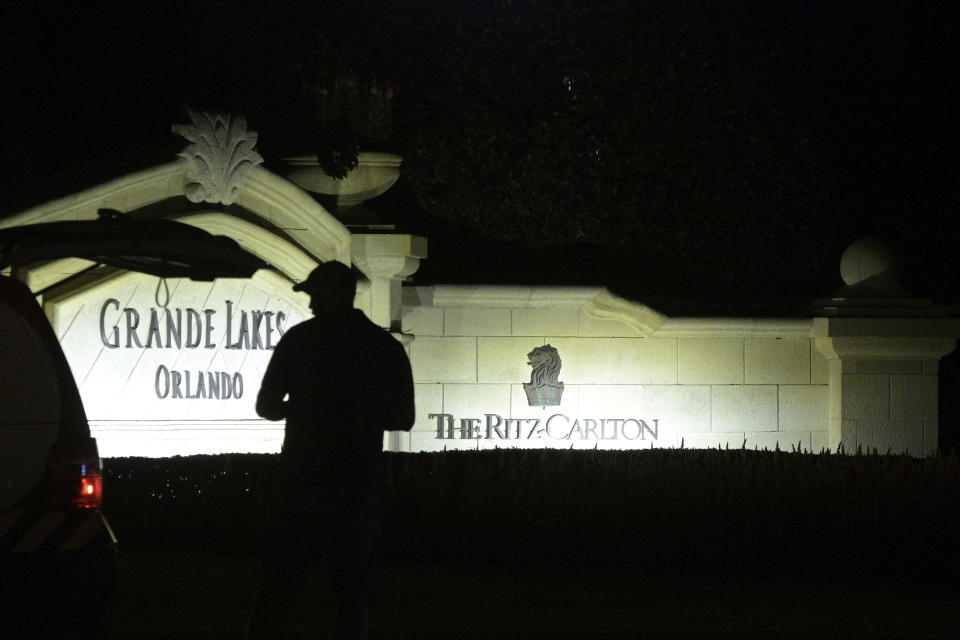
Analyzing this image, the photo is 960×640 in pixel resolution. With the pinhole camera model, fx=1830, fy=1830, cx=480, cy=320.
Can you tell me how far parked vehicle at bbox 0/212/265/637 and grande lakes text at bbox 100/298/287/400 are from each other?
671 cm

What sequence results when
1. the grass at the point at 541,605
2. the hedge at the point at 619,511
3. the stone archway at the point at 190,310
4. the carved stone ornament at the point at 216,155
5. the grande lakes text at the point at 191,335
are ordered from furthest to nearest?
the carved stone ornament at the point at 216,155, the grande lakes text at the point at 191,335, the stone archway at the point at 190,310, the hedge at the point at 619,511, the grass at the point at 541,605

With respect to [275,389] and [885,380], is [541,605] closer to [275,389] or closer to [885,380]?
[275,389]

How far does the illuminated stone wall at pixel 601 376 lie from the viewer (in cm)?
1619

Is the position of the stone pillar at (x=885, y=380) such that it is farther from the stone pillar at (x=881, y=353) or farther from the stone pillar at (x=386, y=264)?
the stone pillar at (x=386, y=264)

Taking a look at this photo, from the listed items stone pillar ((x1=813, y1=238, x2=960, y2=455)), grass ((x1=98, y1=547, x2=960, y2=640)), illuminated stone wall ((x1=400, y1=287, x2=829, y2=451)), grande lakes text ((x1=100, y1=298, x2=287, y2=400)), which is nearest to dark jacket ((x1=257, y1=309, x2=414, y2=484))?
grass ((x1=98, y1=547, x2=960, y2=640))

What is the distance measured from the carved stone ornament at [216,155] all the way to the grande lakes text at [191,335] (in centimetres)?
92

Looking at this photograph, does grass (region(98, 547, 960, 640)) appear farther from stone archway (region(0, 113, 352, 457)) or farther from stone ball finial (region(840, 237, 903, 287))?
stone ball finial (region(840, 237, 903, 287))

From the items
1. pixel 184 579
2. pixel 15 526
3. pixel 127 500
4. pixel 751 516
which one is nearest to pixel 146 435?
pixel 127 500

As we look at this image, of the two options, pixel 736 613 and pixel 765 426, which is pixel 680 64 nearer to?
pixel 765 426

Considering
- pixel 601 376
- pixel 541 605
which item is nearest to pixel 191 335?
pixel 601 376

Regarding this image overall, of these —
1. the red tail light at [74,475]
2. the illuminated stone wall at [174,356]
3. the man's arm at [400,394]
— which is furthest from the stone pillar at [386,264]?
the red tail light at [74,475]

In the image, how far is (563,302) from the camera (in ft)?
53.2

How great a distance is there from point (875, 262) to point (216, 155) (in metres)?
6.04

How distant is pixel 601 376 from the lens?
16.4 meters
